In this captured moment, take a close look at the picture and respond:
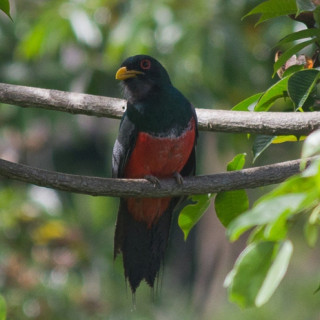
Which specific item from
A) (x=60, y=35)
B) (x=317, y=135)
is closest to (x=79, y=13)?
(x=60, y=35)

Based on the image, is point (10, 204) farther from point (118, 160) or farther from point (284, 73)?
point (284, 73)

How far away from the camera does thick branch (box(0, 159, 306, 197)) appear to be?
2717 mm

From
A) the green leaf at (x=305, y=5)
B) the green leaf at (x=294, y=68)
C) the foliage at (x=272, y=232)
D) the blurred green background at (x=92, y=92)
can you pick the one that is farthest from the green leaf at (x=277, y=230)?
the blurred green background at (x=92, y=92)

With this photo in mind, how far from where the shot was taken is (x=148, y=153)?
12.3ft

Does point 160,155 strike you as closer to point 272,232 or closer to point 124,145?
point 124,145

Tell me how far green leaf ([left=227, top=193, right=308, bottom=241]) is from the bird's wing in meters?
2.36

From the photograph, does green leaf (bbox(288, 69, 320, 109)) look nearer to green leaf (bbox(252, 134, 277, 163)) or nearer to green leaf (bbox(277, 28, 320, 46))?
green leaf (bbox(277, 28, 320, 46))

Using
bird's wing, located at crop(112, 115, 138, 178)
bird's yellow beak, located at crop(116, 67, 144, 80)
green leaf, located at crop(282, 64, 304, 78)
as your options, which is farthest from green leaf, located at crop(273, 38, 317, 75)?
bird's yellow beak, located at crop(116, 67, 144, 80)

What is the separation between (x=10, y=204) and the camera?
6.09m

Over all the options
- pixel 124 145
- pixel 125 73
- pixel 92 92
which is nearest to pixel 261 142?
pixel 124 145

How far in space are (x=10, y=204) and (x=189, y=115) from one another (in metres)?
2.71

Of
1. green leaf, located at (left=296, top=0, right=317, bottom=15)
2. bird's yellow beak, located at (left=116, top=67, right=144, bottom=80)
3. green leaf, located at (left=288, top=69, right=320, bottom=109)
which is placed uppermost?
green leaf, located at (left=296, top=0, right=317, bottom=15)

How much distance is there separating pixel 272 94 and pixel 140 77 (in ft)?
4.43

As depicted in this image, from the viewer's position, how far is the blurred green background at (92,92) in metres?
5.74
